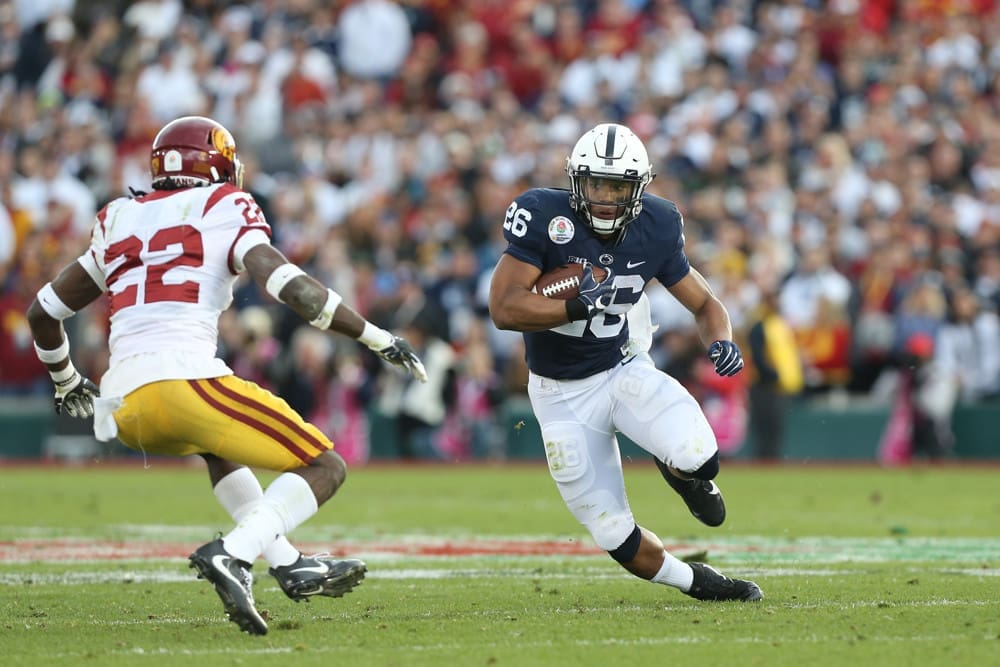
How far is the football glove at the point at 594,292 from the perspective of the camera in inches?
238

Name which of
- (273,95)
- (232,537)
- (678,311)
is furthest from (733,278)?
(232,537)

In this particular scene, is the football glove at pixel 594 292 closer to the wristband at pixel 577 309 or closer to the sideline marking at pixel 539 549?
the wristband at pixel 577 309

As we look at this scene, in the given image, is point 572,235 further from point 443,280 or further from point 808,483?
point 443,280

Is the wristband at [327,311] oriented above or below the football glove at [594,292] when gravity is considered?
below

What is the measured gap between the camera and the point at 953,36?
56.7 feet

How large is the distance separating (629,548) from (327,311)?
153 centimetres

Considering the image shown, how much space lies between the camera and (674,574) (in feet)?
20.8

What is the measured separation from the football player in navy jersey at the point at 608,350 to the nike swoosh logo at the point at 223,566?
1.45 meters

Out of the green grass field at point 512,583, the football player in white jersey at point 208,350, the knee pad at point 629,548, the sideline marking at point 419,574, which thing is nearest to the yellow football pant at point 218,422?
the football player in white jersey at point 208,350

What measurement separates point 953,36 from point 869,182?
7.25ft

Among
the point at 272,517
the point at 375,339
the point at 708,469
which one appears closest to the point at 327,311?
the point at 375,339

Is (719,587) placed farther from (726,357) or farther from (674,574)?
(726,357)

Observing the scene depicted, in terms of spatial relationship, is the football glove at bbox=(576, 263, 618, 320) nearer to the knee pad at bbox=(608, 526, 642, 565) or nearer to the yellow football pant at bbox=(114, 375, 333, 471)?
the knee pad at bbox=(608, 526, 642, 565)

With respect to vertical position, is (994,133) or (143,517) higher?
(994,133)
